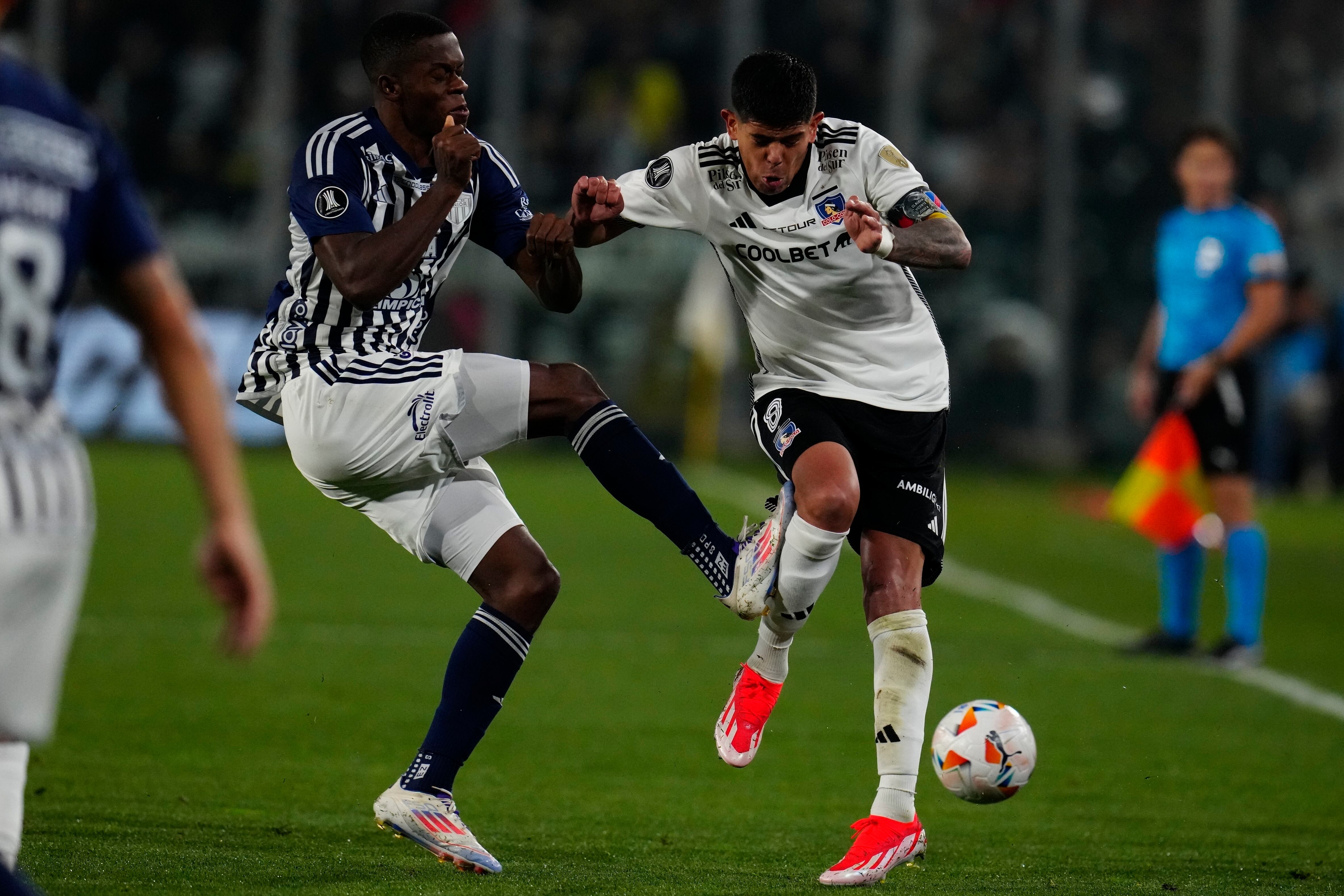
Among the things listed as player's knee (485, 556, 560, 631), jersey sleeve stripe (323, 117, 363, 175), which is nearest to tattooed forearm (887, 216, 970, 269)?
player's knee (485, 556, 560, 631)

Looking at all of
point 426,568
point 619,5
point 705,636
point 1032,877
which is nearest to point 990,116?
point 619,5

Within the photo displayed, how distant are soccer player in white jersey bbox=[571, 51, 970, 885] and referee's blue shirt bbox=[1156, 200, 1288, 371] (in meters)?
4.47

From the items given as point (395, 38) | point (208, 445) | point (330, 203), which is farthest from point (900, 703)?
point (208, 445)

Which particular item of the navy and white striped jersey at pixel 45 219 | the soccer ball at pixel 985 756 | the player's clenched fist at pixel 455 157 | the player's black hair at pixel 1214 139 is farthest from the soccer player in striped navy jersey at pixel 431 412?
the player's black hair at pixel 1214 139

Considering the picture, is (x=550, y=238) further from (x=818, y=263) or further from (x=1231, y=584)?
(x=1231, y=584)

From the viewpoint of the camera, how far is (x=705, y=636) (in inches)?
385

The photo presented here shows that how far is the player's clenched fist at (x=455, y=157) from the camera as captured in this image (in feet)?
15.2

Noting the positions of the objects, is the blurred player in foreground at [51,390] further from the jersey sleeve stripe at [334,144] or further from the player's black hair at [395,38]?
the player's black hair at [395,38]

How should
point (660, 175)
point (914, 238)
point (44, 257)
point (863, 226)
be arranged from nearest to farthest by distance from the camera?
point (44, 257), point (863, 226), point (914, 238), point (660, 175)

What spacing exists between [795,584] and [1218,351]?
493 cm

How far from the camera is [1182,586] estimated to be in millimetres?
9359

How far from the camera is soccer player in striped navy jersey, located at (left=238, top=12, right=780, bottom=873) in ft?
15.8

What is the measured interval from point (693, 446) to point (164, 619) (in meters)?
10.2

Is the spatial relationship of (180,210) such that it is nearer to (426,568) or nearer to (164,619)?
(426,568)
